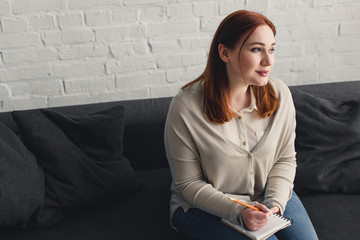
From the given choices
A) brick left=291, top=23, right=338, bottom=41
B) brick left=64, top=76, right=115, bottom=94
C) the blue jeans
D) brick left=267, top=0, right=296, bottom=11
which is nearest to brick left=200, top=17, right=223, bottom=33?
brick left=267, top=0, right=296, bottom=11

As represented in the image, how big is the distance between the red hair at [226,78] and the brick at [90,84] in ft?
2.46

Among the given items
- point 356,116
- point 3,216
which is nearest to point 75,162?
point 3,216

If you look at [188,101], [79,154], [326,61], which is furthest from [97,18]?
[326,61]

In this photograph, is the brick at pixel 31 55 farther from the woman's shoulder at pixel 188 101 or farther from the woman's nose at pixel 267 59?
the woman's nose at pixel 267 59

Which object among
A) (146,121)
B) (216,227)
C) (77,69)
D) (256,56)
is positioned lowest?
(216,227)

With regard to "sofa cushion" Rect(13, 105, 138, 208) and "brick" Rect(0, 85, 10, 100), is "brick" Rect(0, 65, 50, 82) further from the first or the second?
"sofa cushion" Rect(13, 105, 138, 208)

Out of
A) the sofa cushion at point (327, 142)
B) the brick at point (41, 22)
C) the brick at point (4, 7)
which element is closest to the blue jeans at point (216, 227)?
the sofa cushion at point (327, 142)

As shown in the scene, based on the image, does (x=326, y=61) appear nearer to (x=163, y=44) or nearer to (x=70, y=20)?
(x=163, y=44)

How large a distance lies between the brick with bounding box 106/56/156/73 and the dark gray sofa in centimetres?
22

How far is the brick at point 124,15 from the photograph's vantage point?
1.97 m

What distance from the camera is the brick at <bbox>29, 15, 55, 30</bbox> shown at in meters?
1.93

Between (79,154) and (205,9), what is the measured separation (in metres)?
0.93

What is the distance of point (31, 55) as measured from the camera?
199 cm

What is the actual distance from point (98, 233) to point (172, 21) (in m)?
1.05
